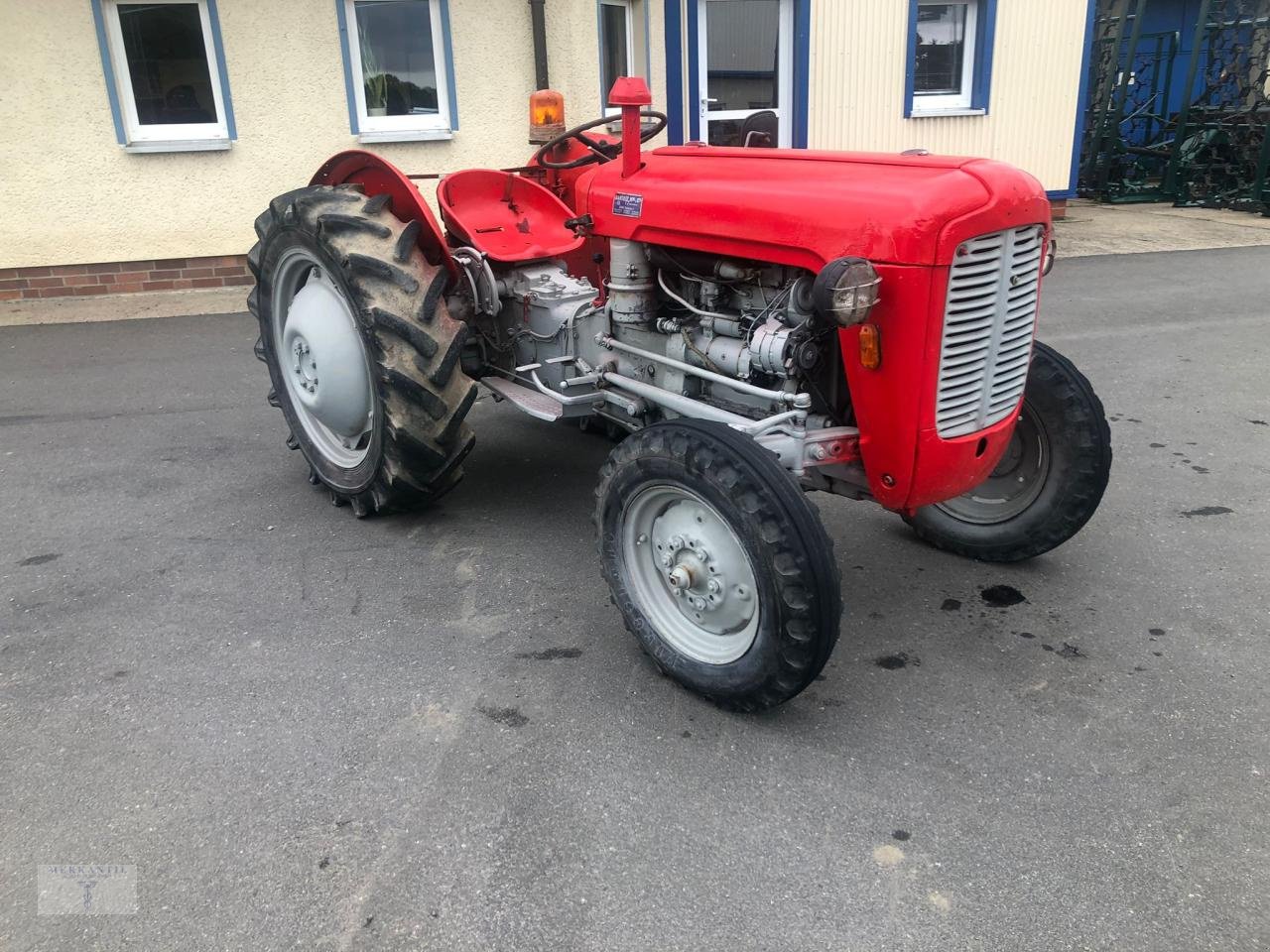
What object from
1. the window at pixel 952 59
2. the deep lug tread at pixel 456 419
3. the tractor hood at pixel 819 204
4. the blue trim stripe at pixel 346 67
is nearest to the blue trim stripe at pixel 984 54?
the window at pixel 952 59

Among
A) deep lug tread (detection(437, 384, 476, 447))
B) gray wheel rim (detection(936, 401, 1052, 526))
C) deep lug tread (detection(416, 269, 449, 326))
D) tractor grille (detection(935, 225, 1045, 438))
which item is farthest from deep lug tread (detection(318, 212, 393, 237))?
gray wheel rim (detection(936, 401, 1052, 526))

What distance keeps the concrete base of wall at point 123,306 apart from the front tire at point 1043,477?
6.61m

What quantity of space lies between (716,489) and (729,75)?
8085mm

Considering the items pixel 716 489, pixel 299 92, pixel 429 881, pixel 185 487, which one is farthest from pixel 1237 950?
pixel 299 92

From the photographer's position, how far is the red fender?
146 inches

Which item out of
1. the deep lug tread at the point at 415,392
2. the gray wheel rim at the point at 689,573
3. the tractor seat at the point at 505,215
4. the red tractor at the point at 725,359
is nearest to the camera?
the red tractor at the point at 725,359

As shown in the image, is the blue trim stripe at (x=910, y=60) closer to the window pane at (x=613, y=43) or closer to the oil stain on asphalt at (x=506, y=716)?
the window pane at (x=613, y=43)

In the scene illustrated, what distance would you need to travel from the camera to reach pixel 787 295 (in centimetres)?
276

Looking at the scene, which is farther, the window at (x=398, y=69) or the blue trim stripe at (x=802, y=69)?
the blue trim stripe at (x=802, y=69)

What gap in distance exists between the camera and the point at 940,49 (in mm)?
10133

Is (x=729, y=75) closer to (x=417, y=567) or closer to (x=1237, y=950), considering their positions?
(x=417, y=567)

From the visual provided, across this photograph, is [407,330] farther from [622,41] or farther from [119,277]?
[622,41]

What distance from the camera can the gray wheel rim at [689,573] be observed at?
2.62 m

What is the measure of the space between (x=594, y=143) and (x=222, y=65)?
18.1ft
